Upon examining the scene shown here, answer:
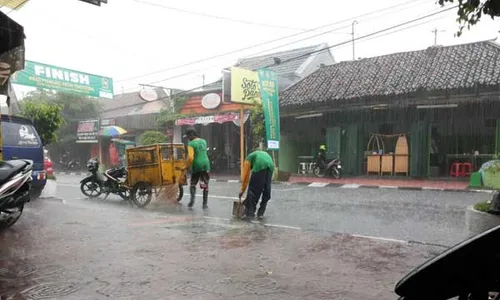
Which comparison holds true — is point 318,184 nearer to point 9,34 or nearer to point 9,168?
point 9,34

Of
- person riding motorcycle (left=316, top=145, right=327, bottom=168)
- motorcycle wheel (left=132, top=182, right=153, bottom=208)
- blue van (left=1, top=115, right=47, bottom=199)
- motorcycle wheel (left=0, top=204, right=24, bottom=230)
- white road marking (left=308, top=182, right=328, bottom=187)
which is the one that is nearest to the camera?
motorcycle wheel (left=0, top=204, right=24, bottom=230)

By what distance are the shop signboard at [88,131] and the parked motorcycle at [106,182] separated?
730 inches

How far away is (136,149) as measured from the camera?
35.4ft

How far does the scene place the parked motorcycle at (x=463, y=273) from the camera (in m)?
1.95

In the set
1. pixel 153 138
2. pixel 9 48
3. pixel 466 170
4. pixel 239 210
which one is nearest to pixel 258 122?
pixel 153 138

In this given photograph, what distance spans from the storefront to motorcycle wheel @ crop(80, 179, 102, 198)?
1038cm

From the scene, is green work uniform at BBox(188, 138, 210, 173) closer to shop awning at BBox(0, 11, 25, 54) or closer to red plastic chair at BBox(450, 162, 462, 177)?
shop awning at BBox(0, 11, 25, 54)

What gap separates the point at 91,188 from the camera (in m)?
12.4

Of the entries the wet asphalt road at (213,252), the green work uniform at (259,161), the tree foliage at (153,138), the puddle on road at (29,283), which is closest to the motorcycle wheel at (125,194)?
the wet asphalt road at (213,252)

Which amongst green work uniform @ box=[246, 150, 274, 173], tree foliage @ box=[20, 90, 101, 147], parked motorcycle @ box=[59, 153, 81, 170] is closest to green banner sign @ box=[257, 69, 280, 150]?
green work uniform @ box=[246, 150, 274, 173]

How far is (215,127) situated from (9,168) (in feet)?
66.0

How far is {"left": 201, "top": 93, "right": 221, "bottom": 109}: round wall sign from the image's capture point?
2350 cm

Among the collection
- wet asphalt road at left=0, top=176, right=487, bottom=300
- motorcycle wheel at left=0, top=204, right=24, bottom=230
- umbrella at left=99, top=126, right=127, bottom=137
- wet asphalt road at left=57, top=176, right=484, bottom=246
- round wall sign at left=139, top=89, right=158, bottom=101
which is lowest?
wet asphalt road at left=57, top=176, right=484, bottom=246

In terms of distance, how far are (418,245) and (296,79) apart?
19188 millimetres
